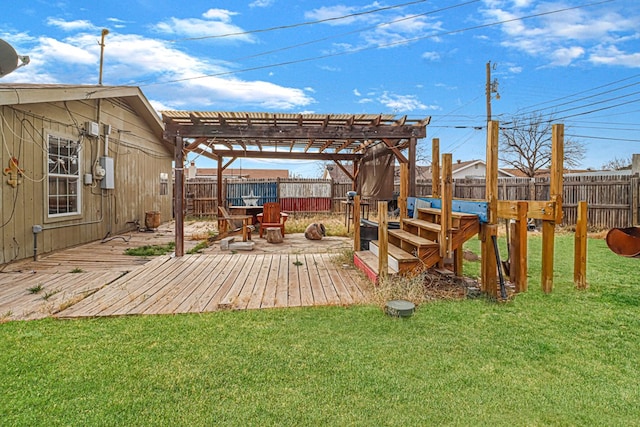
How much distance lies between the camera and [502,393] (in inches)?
76.9

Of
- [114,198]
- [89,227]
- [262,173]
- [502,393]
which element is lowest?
[502,393]

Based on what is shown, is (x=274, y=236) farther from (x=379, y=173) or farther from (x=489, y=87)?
(x=489, y=87)

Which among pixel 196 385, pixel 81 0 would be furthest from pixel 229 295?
pixel 81 0

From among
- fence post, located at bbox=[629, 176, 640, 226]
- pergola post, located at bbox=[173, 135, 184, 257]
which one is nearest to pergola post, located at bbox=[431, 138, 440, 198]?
pergola post, located at bbox=[173, 135, 184, 257]

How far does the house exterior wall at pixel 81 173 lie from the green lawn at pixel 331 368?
3.69m

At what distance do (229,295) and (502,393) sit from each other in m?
2.78

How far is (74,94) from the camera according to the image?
643cm

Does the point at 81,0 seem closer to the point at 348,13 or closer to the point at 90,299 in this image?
the point at 348,13

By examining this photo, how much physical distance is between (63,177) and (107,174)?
1.33m

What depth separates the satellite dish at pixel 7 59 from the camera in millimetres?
3553

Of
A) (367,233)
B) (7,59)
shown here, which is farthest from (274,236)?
(7,59)

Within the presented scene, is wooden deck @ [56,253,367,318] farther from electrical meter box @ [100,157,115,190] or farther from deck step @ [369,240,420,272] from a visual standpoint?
electrical meter box @ [100,157,115,190]

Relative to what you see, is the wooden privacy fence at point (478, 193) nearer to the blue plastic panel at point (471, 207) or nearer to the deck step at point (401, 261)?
the blue plastic panel at point (471, 207)

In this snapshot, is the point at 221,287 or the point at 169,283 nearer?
the point at 221,287
